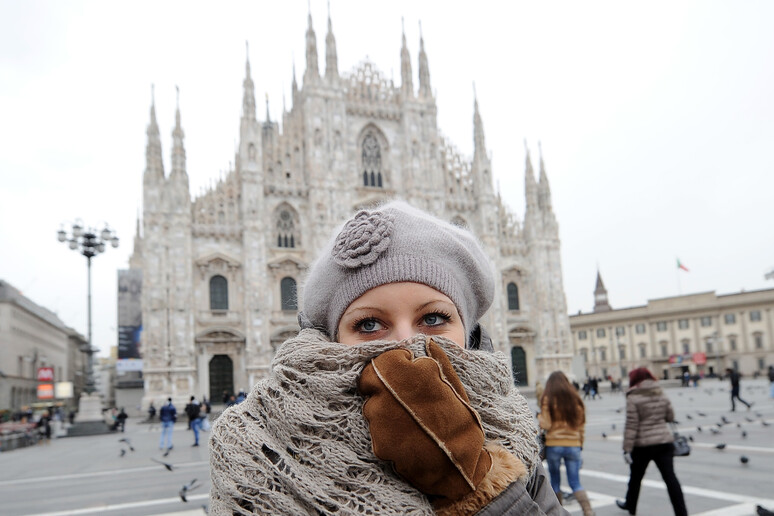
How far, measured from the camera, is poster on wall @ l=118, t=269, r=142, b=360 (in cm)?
3544

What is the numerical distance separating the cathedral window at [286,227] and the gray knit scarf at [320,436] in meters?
32.9

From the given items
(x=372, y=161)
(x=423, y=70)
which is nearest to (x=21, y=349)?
(x=372, y=161)

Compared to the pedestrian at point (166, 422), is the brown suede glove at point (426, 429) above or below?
above

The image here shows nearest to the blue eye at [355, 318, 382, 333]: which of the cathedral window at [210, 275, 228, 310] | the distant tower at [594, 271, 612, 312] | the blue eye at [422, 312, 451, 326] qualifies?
the blue eye at [422, 312, 451, 326]

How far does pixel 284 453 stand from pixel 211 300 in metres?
32.2

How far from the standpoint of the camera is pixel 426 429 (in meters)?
1.03

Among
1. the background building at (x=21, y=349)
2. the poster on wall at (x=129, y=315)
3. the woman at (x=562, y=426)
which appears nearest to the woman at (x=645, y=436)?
the woman at (x=562, y=426)

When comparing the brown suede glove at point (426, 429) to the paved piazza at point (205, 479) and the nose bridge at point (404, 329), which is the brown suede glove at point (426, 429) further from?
the paved piazza at point (205, 479)

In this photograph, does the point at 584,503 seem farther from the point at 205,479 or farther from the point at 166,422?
the point at 166,422

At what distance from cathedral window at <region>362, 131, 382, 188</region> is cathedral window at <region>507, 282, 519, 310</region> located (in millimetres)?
11615

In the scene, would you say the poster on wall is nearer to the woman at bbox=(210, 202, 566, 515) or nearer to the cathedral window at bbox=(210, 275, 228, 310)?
the cathedral window at bbox=(210, 275, 228, 310)

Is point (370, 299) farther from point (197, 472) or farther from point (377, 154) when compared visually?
point (377, 154)

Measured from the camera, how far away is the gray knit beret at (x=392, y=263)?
140 centimetres

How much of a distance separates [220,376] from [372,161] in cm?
1613
